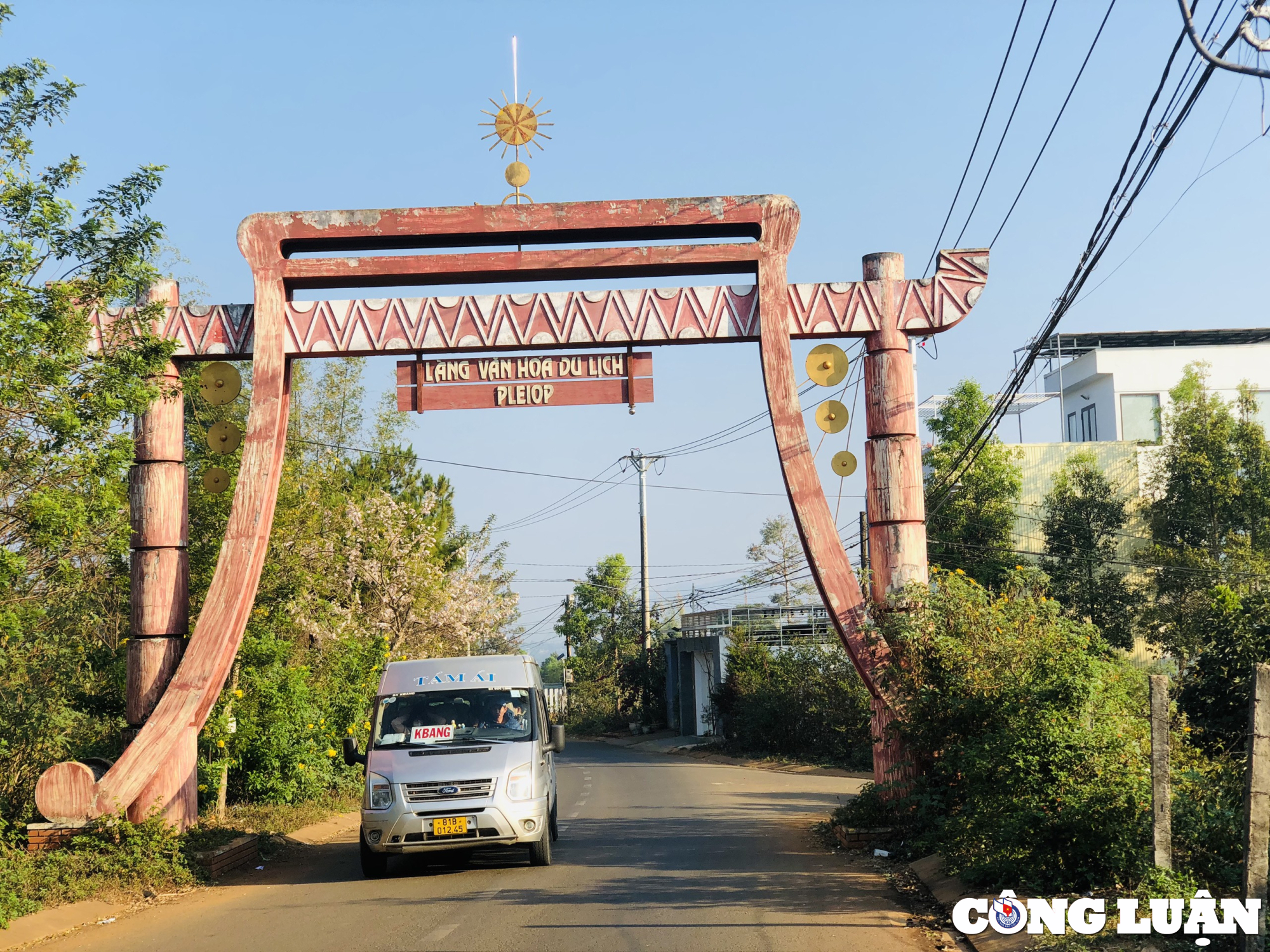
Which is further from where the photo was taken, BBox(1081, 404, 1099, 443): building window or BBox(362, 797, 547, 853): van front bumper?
BBox(1081, 404, 1099, 443): building window

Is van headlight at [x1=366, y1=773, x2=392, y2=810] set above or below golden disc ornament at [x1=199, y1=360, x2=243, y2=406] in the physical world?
below

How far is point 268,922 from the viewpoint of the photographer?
31.4ft

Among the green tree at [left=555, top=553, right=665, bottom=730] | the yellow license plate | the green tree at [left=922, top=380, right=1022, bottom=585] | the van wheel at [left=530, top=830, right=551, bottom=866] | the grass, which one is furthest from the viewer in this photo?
the green tree at [left=555, top=553, right=665, bottom=730]

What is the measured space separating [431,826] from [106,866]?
3.22m

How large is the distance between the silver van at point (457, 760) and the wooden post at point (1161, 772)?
621 centimetres

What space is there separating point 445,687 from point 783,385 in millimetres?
5128

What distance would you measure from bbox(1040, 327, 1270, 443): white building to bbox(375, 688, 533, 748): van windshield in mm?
48336

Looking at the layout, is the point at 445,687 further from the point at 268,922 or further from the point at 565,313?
the point at 565,313

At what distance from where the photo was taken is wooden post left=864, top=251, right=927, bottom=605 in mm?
13102

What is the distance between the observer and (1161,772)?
287 inches

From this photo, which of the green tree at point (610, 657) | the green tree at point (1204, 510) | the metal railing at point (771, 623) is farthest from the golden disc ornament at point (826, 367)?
the green tree at point (610, 657)

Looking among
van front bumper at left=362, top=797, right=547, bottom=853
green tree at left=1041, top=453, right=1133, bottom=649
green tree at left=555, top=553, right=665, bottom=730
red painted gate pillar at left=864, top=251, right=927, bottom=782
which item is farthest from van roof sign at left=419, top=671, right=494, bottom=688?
green tree at left=555, top=553, right=665, bottom=730

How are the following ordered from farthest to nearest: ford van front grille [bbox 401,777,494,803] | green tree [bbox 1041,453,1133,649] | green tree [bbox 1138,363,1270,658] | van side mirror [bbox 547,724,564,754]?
green tree [bbox 1041,453,1133,649] < green tree [bbox 1138,363,1270,658] < van side mirror [bbox 547,724,564,754] < ford van front grille [bbox 401,777,494,803]

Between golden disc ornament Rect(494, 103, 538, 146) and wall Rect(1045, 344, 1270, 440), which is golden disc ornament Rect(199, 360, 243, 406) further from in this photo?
wall Rect(1045, 344, 1270, 440)
